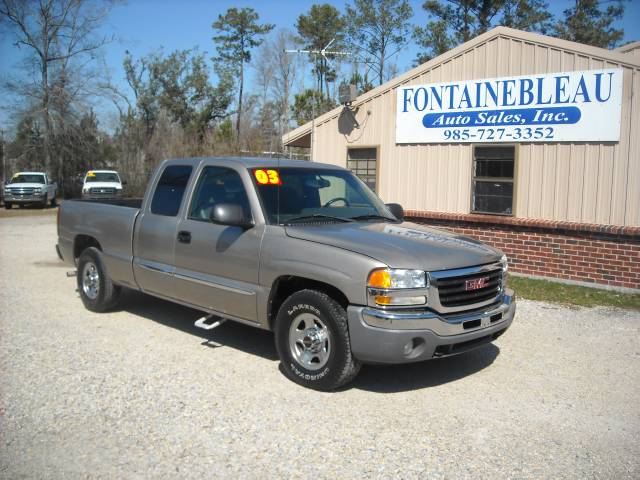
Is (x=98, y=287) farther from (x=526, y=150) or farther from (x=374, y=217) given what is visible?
(x=526, y=150)

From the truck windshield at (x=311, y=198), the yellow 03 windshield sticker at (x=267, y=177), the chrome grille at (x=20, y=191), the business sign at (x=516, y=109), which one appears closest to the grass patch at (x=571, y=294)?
the business sign at (x=516, y=109)

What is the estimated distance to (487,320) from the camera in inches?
192

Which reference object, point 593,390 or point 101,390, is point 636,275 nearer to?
point 593,390

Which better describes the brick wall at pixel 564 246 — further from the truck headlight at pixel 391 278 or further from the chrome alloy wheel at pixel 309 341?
the chrome alloy wheel at pixel 309 341

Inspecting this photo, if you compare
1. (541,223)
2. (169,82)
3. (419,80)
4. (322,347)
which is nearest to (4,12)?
(169,82)

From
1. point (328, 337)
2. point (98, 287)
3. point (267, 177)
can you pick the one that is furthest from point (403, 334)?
point (98, 287)

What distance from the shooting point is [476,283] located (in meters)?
4.83

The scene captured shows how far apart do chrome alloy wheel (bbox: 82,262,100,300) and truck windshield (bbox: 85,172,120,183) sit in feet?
74.3

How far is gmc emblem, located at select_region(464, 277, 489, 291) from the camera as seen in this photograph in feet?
15.6

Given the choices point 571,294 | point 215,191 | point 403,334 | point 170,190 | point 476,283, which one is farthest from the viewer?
point 571,294

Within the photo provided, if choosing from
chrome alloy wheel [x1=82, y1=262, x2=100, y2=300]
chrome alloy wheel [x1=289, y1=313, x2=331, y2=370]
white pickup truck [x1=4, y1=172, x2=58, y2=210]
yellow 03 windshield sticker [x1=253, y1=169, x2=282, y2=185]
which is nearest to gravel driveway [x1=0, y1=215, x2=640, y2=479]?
chrome alloy wheel [x1=289, y1=313, x2=331, y2=370]

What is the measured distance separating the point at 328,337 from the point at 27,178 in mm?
27391

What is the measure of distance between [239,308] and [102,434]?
5.46ft

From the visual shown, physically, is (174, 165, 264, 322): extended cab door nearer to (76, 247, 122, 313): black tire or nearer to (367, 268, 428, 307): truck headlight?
(367, 268, 428, 307): truck headlight
